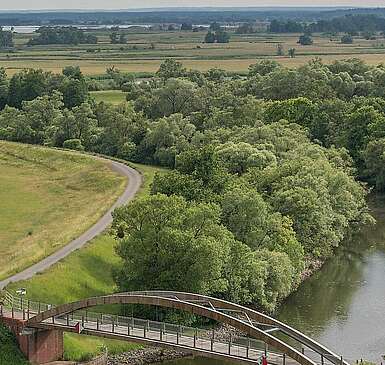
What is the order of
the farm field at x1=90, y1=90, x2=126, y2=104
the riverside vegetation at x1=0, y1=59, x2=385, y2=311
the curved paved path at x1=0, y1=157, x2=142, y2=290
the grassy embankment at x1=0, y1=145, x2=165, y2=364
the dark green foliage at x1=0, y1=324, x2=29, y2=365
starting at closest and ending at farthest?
the dark green foliage at x1=0, y1=324, x2=29, y2=365
the grassy embankment at x1=0, y1=145, x2=165, y2=364
the riverside vegetation at x1=0, y1=59, x2=385, y2=311
the curved paved path at x1=0, y1=157, x2=142, y2=290
the farm field at x1=90, y1=90, x2=126, y2=104

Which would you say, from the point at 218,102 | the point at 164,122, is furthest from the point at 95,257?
the point at 218,102

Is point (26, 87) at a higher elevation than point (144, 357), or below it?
higher

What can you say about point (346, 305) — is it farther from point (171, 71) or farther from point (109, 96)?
point (171, 71)

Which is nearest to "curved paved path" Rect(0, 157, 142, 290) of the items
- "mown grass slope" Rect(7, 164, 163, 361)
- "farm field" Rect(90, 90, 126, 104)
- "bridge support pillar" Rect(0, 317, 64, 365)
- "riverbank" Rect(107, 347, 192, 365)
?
"mown grass slope" Rect(7, 164, 163, 361)

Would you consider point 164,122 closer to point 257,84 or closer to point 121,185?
point 121,185

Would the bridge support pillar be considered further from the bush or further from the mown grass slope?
the bush

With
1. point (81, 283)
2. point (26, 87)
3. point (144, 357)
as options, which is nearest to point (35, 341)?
point (144, 357)
